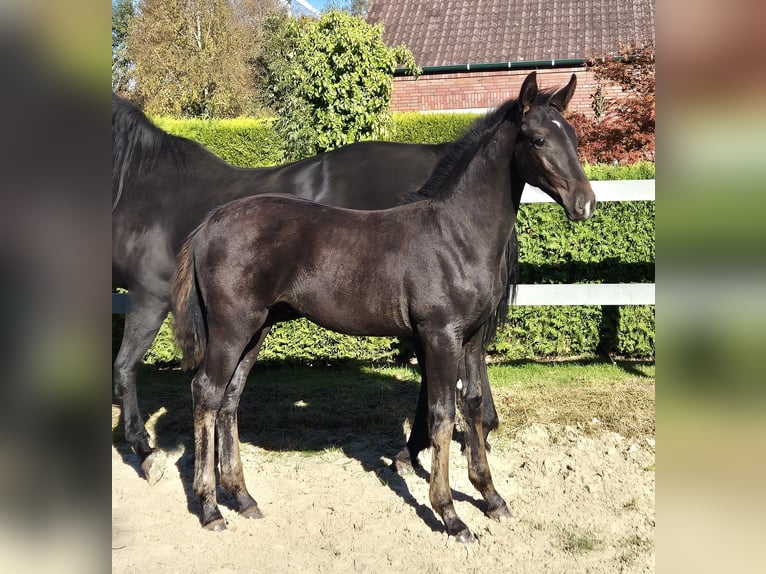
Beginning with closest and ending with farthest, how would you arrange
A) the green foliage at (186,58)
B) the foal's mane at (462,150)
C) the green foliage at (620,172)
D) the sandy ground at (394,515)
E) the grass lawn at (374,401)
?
the sandy ground at (394,515)
the foal's mane at (462,150)
the grass lawn at (374,401)
the green foliage at (620,172)
the green foliage at (186,58)

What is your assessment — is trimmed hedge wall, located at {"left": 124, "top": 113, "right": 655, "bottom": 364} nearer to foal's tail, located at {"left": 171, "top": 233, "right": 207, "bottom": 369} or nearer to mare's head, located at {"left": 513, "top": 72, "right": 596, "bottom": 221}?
foal's tail, located at {"left": 171, "top": 233, "right": 207, "bottom": 369}

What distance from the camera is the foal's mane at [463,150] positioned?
3.76 meters

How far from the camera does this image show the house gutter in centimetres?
1741

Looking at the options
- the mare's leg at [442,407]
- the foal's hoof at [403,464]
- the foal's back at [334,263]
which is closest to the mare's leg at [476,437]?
the mare's leg at [442,407]

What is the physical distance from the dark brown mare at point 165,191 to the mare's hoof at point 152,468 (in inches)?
2.8

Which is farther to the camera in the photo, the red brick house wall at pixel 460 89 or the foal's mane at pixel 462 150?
the red brick house wall at pixel 460 89

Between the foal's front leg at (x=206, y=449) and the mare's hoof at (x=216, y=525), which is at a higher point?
the foal's front leg at (x=206, y=449)

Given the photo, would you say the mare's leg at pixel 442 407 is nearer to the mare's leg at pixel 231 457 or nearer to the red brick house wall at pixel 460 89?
the mare's leg at pixel 231 457

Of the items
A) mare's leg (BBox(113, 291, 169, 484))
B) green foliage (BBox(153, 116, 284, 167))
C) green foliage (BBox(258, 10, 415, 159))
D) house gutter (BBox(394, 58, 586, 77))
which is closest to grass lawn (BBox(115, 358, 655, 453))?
mare's leg (BBox(113, 291, 169, 484))

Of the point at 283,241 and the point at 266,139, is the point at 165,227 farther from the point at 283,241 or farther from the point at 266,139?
the point at 266,139

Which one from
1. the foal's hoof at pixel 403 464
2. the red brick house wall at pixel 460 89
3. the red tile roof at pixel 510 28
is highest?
the red tile roof at pixel 510 28

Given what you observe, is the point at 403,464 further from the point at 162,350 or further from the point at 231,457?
the point at 162,350

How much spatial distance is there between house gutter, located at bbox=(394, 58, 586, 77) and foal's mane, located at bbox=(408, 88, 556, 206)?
1420 cm
